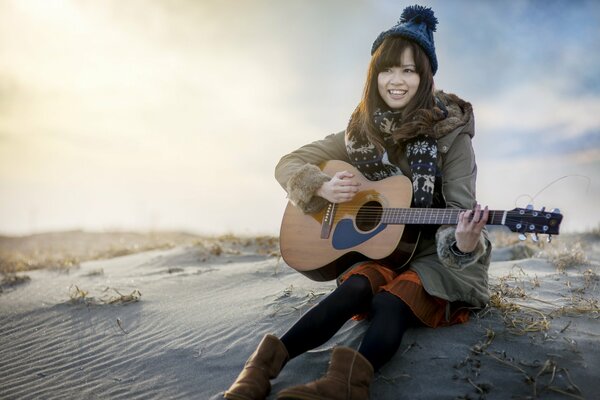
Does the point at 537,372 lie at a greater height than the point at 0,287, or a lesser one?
greater

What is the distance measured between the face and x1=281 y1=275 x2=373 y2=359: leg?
140cm

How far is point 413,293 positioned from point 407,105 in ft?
4.43

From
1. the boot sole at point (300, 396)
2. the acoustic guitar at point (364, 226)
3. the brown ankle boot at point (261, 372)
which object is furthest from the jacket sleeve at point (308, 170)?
the boot sole at point (300, 396)

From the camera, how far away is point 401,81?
3717 millimetres

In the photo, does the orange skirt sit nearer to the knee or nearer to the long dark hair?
the knee

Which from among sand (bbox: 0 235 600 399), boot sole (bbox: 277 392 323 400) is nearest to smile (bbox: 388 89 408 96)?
sand (bbox: 0 235 600 399)

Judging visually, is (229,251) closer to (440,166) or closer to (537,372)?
(440,166)

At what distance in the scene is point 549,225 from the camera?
117 inches

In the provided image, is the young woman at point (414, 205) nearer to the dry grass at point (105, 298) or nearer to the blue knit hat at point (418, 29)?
the blue knit hat at point (418, 29)

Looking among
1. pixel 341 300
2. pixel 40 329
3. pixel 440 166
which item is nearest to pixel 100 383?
pixel 40 329

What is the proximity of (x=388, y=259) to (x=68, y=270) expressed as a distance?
5858 mm

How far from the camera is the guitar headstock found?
2.95 meters

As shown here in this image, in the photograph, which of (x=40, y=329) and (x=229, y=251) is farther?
(x=229, y=251)

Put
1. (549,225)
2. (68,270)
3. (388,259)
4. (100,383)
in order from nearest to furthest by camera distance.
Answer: (549,225)
(388,259)
(100,383)
(68,270)
